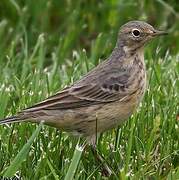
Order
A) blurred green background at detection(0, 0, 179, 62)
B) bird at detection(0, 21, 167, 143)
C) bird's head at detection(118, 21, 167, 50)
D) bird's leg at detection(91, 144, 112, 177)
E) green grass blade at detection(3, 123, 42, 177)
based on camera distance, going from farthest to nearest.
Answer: blurred green background at detection(0, 0, 179, 62) < bird's head at detection(118, 21, 167, 50) < bird at detection(0, 21, 167, 143) < bird's leg at detection(91, 144, 112, 177) < green grass blade at detection(3, 123, 42, 177)

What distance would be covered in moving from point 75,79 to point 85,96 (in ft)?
4.49

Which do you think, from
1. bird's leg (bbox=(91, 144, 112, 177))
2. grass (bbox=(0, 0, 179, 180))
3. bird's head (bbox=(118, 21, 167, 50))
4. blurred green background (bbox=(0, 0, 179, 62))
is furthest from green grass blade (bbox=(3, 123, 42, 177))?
blurred green background (bbox=(0, 0, 179, 62))

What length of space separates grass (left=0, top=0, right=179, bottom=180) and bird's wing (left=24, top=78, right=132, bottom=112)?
0.97 feet

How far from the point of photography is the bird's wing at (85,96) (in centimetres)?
588

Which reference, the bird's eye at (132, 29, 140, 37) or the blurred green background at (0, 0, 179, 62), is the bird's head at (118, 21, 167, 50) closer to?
the bird's eye at (132, 29, 140, 37)

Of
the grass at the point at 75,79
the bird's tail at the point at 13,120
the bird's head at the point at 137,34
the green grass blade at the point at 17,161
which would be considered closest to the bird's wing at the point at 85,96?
the bird's tail at the point at 13,120

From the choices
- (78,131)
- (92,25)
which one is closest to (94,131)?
(78,131)

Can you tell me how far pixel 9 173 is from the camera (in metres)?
5.14

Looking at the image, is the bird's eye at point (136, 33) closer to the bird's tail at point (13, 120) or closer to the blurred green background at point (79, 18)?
the bird's tail at point (13, 120)

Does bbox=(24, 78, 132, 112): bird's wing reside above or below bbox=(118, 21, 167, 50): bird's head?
below

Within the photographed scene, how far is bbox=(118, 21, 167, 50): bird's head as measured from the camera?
6312 mm

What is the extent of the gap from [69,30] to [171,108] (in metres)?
2.96

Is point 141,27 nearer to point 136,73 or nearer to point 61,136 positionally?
point 136,73

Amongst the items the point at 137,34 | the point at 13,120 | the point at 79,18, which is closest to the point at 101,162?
the point at 13,120
